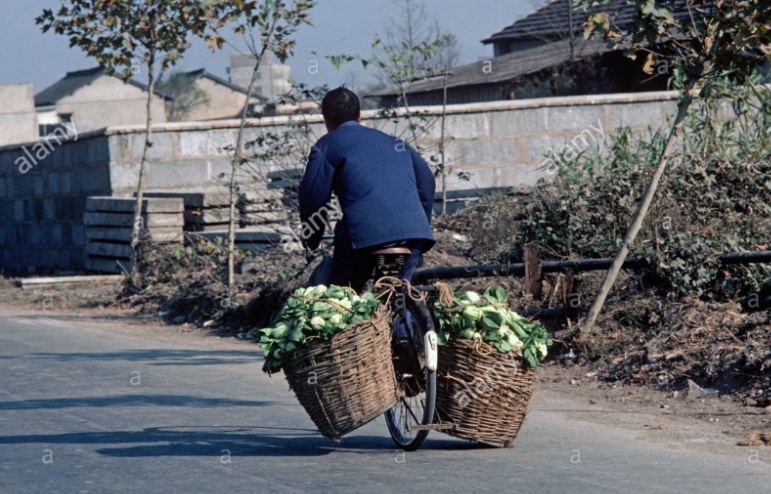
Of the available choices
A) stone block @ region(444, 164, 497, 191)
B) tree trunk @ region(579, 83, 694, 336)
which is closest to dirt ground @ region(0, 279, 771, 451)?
tree trunk @ region(579, 83, 694, 336)

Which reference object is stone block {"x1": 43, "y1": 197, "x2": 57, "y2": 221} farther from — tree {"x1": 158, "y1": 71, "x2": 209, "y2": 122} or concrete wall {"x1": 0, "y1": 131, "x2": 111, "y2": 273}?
tree {"x1": 158, "y1": 71, "x2": 209, "y2": 122}

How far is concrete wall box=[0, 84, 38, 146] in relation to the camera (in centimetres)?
4794

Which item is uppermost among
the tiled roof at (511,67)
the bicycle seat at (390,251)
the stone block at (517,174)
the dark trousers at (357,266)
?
the tiled roof at (511,67)

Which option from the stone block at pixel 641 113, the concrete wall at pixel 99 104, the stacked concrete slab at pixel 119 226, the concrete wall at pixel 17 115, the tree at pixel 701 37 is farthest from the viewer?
the concrete wall at pixel 99 104

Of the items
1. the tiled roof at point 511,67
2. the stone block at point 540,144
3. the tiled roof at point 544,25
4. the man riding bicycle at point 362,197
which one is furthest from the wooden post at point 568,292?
the tiled roof at point 544,25

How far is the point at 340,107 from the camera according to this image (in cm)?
625

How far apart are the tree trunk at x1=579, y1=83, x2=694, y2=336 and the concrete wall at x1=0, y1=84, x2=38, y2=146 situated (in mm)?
41912

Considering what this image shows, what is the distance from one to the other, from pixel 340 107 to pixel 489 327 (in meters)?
1.53

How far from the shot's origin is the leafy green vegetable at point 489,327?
5781mm

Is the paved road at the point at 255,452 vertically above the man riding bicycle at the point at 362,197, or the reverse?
the man riding bicycle at the point at 362,197

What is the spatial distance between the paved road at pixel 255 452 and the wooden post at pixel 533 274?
1810mm

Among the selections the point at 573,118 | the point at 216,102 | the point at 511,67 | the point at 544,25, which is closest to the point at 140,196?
the point at 573,118

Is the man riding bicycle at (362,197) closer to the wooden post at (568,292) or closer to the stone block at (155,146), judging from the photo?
the wooden post at (568,292)

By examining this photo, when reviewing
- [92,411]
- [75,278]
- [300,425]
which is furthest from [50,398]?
[75,278]
